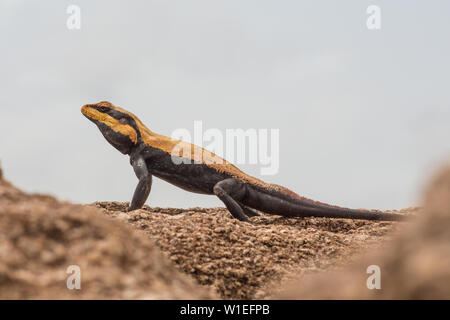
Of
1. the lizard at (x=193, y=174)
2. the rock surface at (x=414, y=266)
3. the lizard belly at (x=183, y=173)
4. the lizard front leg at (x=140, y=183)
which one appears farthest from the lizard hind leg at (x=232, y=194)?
the rock surface at (x=414, y=266)

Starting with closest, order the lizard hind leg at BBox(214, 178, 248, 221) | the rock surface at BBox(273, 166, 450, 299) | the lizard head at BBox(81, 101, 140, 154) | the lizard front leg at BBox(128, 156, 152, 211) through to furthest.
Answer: the rock surface at BBox(273, 166, 450, 299), the lizard hind leg at BBox(214, 178, 248, 221), the lizard front leg at BBox(128, 156, 152, 211), the lizard head at BBox(81, 101, 140, 154)

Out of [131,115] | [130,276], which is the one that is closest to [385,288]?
[130,276]

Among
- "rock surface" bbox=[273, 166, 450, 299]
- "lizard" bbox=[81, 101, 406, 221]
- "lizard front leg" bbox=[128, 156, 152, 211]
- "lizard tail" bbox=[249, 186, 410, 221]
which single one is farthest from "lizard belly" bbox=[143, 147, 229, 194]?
"rock surface" bbox=[273, 166, 450, 299]

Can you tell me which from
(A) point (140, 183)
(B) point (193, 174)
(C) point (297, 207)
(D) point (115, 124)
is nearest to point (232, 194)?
(B) point (193, 174)

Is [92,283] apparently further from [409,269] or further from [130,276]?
[409,269]

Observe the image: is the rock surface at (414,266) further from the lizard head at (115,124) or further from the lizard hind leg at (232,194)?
the lizard head at (115,124)

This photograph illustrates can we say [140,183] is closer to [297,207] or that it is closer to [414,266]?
[297,207]

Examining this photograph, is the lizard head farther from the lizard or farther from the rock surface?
the rock surface
